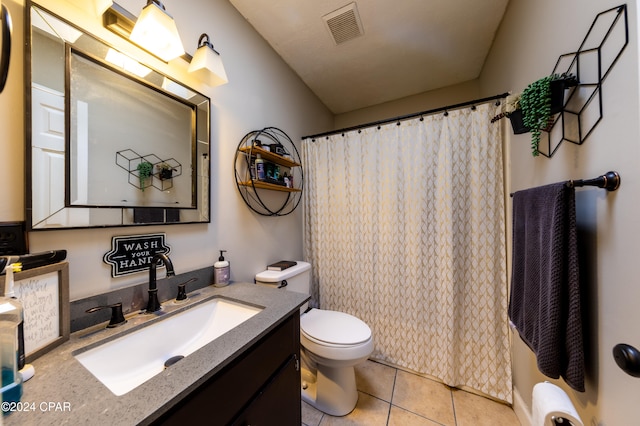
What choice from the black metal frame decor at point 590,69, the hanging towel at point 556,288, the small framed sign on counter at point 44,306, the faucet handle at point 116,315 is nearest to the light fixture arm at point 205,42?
the small framed sign on counter at point 44,306

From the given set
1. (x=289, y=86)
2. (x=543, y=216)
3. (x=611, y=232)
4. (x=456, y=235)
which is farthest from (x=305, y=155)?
(x=611, y=232)

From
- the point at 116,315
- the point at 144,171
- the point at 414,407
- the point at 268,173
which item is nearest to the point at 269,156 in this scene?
the point at 268,173

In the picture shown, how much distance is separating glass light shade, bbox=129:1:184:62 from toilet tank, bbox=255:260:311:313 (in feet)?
3.89

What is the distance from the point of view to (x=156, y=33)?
0.86m

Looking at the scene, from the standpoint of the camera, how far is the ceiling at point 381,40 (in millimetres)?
1333

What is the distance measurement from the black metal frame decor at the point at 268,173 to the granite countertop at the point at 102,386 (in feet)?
2.84

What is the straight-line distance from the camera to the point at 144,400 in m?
0.45

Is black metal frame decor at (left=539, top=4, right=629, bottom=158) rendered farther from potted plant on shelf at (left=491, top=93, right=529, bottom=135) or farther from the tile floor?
the tile floor

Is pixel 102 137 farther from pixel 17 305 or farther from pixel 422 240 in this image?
pixel 422 240

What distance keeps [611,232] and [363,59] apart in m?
1.75

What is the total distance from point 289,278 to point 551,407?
A: 3.99ft

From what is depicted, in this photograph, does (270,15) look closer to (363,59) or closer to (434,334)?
(363,59)

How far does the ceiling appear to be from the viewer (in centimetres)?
133

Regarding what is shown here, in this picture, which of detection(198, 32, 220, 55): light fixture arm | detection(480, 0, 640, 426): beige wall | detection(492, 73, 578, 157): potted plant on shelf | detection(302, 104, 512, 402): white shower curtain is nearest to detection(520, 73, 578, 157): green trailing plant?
detection(492, 73, 578, 157): potted plant on shelf
